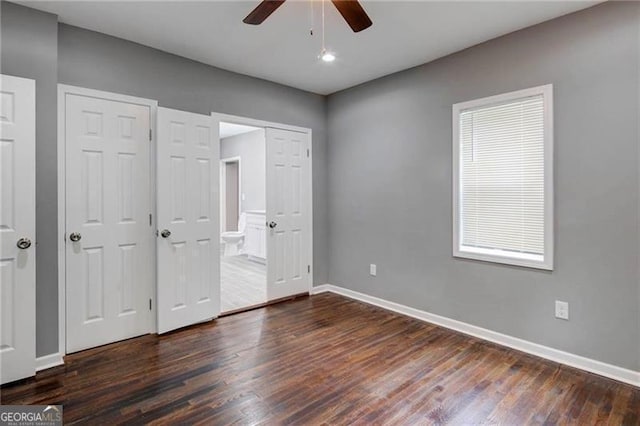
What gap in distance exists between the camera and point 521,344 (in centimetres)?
280

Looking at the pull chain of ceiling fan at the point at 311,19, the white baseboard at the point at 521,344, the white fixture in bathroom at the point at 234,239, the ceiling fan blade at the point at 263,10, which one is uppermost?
the pull chain of ceiling fan at the point at 311,19

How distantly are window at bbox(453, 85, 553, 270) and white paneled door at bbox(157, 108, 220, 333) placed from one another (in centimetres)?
244

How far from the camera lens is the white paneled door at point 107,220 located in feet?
8.88

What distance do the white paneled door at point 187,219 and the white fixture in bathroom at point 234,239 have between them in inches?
123

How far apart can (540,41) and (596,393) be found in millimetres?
2590

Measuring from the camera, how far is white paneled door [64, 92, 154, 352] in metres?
2.71

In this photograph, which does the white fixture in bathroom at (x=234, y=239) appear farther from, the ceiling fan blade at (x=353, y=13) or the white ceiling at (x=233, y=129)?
the ceiling fan blade at (x=353, y=13)

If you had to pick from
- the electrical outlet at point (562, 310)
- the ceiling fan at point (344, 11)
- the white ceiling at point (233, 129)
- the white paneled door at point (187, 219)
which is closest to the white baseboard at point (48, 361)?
the white paneled door at point (187, 219)

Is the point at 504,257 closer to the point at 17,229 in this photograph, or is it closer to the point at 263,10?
the point at 263,10

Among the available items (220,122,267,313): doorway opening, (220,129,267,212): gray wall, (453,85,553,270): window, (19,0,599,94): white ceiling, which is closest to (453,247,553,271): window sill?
(453,85,553,270): window

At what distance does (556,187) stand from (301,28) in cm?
239

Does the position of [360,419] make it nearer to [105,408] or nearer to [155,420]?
[155,420]

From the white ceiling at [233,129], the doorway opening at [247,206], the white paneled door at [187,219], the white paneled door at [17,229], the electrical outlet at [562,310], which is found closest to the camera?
the white paneled door at [17,229]

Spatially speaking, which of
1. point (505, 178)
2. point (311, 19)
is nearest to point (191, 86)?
point (311, 19)
